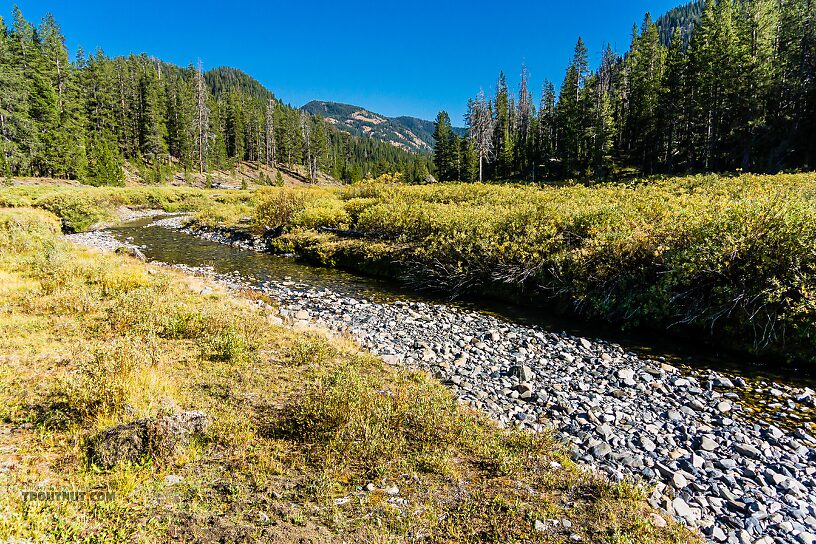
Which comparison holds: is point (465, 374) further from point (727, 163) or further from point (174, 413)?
point (727, 163)

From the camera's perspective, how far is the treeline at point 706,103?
43.2 metres

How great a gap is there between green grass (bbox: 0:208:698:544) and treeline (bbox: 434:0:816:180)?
4695 cm

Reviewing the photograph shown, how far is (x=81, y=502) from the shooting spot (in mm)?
3668

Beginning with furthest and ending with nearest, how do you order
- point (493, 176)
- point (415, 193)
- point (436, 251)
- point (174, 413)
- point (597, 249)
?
point (493, 176) → point (415, 193) → point (436, 251) → point (597, 249) → point (174, 413)

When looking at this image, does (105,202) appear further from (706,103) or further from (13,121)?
(706,103)

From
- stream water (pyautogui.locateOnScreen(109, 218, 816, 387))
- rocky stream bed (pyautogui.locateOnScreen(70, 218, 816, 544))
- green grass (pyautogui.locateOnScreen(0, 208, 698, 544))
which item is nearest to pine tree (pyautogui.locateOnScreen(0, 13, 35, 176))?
stream water (pyautogui.locateOnScreen(109, 218, 816, 387))

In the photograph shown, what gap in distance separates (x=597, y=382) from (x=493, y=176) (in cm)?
7294

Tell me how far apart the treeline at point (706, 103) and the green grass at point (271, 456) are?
46.9 meters

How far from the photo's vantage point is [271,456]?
15.8 ft

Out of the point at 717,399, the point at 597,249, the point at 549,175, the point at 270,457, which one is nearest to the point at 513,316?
the point at 597,249

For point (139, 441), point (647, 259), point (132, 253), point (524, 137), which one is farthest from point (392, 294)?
point (524, 137)

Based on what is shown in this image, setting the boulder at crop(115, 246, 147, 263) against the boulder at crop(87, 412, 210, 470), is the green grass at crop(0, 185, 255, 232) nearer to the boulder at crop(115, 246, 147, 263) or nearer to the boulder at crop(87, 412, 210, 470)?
the boulder at crop(115, 246, 147, 263)

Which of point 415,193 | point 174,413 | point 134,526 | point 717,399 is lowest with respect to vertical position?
point 717,399

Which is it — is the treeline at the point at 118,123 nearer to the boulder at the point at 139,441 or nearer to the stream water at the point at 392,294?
the stream water at the point at 392,294
